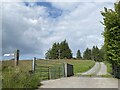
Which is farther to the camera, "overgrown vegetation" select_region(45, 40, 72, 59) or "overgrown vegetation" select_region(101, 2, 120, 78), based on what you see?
"overgrown vegetation" select_region(45, 40, 72, 59)

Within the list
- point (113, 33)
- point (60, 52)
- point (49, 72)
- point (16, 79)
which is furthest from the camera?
point (60, 52)

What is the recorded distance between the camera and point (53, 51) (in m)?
143

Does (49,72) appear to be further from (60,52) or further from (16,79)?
(60,52)

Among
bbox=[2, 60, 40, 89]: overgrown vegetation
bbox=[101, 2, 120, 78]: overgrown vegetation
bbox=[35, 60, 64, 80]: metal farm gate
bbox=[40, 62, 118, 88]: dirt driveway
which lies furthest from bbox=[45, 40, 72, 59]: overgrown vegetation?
bbox=[2, 60, 40, 89]: overgrown vegetation

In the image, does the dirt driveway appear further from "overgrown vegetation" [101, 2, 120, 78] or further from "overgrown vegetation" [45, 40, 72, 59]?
"overgrown vegetation" [45, 40, 72, 59]

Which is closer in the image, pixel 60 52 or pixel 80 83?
pixel 80 83

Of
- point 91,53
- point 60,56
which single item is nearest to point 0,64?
point 60,56

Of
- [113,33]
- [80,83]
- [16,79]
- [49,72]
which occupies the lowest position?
[80,83]

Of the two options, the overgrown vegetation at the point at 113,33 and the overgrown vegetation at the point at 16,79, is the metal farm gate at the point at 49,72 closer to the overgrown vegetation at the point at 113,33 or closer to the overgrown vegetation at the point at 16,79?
the overgrown vegetation at the point at 113,33

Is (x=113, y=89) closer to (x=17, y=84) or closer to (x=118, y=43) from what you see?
(x=17, y=84)

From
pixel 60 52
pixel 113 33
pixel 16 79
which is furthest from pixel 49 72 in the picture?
pixel 60 52

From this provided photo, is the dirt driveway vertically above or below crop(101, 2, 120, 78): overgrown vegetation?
below

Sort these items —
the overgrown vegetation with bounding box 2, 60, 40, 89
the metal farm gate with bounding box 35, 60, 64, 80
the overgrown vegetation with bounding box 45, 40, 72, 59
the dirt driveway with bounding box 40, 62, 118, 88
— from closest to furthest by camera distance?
the overgrown vegetation with bounding box 2, 60, 40, 89 → the dirt driveway with bounding box 40, 62, 118, 88 → the metal farm gate with bounding box 35, 60, 64, 80 → the overgrown vegetation with bounding box 45, 40, 72, 59

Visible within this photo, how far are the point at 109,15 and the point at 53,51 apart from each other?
115866 mm
